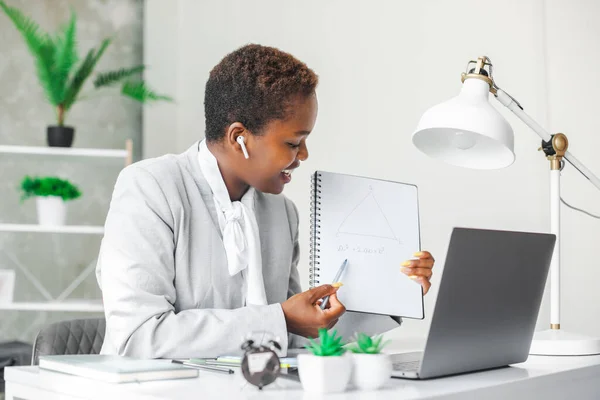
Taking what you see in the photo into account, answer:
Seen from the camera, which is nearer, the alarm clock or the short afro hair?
the alarm clock

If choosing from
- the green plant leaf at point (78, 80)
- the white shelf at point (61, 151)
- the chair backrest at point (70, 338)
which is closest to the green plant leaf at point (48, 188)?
the white shelf at point (61, 151)

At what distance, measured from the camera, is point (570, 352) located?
1443 mm

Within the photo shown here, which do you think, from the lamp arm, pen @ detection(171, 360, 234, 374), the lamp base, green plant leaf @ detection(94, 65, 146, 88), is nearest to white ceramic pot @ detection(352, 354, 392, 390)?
pen @ detection(171, 360, 234, 374)

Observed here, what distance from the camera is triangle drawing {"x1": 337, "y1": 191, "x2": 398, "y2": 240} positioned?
1.48 metres

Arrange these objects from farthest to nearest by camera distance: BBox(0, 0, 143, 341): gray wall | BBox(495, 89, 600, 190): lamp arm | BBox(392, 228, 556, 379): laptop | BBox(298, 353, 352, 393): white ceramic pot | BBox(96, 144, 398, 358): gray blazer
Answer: BBox(0, 0, 143, 341): gray wall, BBox(495, 89, 600, 190): lamp arm, BBox(96, 144, 398, 358): gray blazer, BBox(392, 228, 556, 379): laptop, BBox(298, 353, 352, 393): white ceramic pot

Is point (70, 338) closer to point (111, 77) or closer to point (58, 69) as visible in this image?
point (58, 69)

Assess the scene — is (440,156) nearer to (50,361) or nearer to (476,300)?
(476,300)

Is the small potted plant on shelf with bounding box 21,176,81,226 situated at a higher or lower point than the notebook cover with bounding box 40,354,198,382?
higher

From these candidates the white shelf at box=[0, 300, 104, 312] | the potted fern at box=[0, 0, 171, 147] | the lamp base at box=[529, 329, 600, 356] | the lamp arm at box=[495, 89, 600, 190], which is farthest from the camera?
the potted fern at box=[0, 0, 171, 147]

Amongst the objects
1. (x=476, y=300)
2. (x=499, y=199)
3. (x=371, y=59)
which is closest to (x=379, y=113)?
(x=371, y=59)

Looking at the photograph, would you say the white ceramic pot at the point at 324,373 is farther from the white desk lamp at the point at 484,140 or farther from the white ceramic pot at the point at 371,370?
the white desk lamp at the point at 484,140

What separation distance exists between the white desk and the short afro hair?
0.57 metres

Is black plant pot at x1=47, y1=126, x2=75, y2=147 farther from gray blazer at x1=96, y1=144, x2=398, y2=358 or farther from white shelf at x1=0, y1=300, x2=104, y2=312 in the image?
gray blazer at x1=96, y1=144, x2=398, y2=358

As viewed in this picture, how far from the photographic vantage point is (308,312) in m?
1.31
